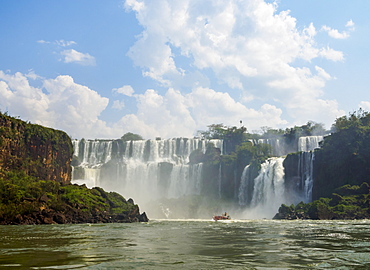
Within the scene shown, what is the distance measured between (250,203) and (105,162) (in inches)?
1904

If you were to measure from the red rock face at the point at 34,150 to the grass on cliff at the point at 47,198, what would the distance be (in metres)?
4.02

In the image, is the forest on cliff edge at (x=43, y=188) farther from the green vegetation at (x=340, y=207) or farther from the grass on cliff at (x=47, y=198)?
the green vegetation at (x=340, y=207)

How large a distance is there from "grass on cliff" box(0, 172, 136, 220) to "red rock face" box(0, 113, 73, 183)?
4.02m

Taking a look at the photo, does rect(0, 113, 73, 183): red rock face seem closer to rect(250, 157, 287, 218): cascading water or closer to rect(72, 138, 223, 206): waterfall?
rect(72, 138, 223, 206): waterfall

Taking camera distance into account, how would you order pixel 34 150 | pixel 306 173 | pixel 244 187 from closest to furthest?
pixel 34 150
pixel 306 173
pixel 244 187

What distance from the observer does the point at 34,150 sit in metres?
75.2

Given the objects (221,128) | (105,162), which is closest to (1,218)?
(105,162)

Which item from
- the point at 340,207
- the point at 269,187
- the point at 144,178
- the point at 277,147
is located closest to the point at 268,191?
the point at 269,187

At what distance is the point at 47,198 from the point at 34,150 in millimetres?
24603

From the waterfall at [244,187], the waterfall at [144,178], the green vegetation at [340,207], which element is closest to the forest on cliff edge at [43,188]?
the waterfall at [144,178]

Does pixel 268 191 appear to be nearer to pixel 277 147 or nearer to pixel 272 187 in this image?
pixel 272 187

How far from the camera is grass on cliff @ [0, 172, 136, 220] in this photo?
50.3 meters

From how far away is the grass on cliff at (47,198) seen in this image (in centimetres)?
5027

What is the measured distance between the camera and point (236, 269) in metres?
10.9
